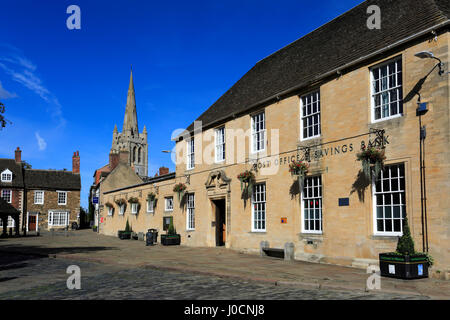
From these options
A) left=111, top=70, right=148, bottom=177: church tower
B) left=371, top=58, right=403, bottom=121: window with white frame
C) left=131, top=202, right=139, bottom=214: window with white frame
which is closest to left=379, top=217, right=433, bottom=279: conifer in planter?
left=371, top=58, right=403, bottom=121: window with white frame

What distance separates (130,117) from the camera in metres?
114

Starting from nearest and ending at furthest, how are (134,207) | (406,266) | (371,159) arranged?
(406,266), (371,159), (134,207)

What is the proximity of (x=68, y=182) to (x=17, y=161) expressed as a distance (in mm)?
6934

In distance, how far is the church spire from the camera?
370 ft

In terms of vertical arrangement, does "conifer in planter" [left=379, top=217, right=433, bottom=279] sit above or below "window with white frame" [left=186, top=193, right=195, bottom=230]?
below

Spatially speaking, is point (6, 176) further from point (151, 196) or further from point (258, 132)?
point (258, 132)

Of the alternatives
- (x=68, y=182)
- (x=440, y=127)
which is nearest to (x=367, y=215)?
(x=440, y=127)

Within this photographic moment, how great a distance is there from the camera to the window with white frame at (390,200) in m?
12.4

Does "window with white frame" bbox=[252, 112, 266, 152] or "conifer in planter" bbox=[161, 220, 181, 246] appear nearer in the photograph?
"window with white frame" bbox=[252, 112, 266, 152]

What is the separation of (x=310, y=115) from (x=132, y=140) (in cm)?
10113

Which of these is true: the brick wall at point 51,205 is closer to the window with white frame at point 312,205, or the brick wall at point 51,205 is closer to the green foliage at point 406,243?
the window with white frame at point 312,205

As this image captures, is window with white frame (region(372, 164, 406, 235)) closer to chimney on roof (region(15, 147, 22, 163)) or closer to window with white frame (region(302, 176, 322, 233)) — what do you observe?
window with white frame (region(302, 176, 322, 233))

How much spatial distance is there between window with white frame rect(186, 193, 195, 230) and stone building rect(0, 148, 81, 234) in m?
34.7

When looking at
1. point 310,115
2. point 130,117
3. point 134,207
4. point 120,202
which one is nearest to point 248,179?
point 310,115
